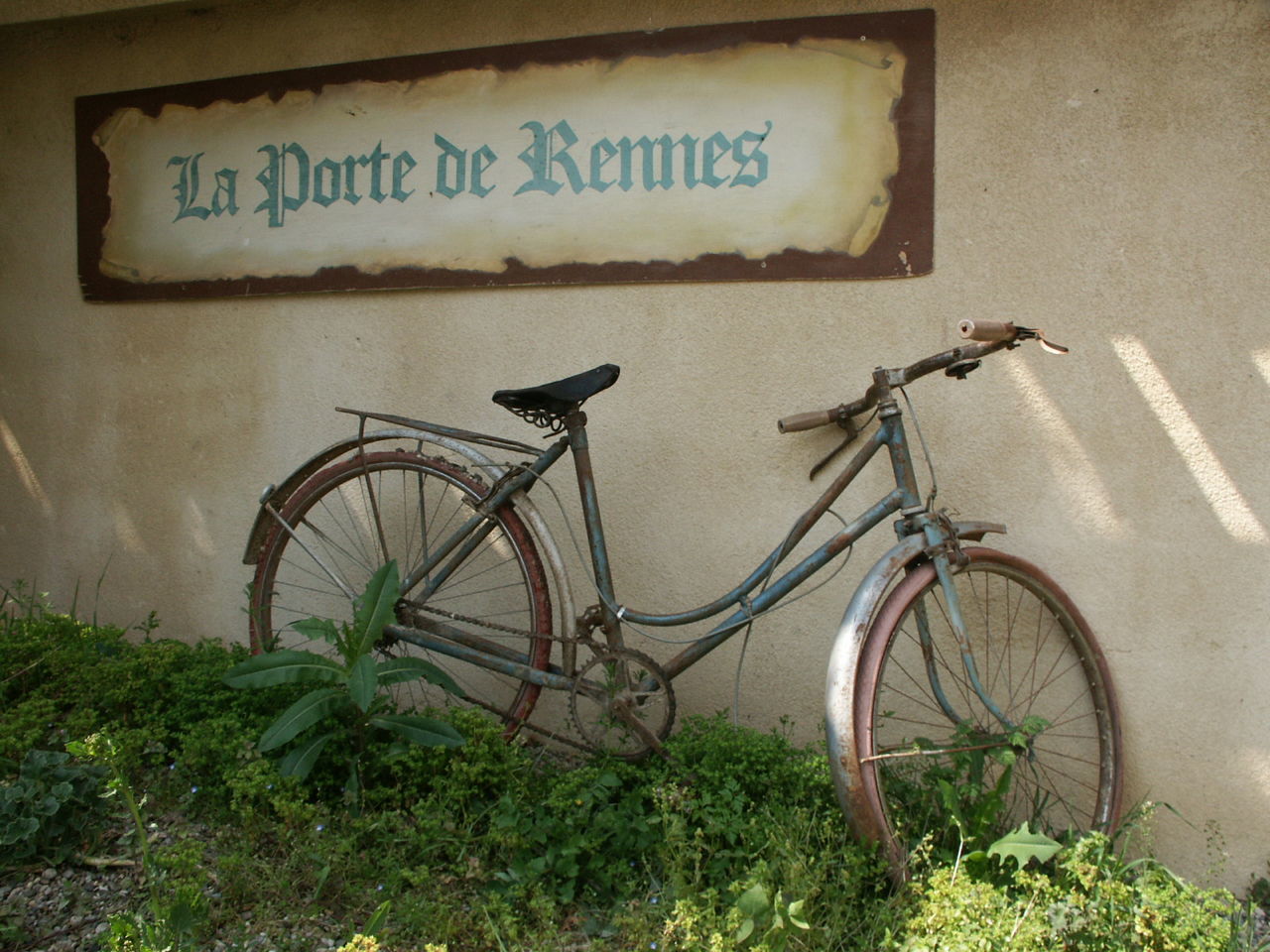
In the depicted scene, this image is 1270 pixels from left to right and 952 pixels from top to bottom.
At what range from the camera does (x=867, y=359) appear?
3.07 meters

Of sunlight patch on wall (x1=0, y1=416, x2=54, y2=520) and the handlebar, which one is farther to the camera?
sunlight patch on wall (x1=0, y1=416, x2=54, y2=520)

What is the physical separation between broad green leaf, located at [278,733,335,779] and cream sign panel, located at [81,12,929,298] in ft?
5.07

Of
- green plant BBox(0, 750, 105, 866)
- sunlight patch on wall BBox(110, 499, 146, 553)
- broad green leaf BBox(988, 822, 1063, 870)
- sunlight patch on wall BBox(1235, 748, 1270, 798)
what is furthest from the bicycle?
sunlight patch on wall BBox(110, 499, 146, 553)

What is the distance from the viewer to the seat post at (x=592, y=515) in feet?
9.46

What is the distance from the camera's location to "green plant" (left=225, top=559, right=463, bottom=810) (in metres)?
2.67

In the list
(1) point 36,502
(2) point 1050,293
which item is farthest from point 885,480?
(1) point 36,502

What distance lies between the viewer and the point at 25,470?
396 cm

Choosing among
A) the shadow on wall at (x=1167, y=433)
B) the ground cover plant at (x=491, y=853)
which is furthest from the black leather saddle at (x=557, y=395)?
the shadow on wall at (x=1167, y=433)

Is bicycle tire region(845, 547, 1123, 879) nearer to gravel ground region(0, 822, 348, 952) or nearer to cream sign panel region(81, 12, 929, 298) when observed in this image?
cream sign panel region(81, 12, 929, 298)

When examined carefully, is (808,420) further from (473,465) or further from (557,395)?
(473,465)

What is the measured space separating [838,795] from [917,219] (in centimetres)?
166

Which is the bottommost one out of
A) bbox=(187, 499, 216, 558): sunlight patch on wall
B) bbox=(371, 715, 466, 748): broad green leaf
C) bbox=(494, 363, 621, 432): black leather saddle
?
bbox=(371, 715, 466, 748): broad green leaf

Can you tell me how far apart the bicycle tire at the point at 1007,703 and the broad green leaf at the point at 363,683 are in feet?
4.32

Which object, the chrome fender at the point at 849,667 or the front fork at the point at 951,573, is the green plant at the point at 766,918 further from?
the front fork at the point at 951,573
